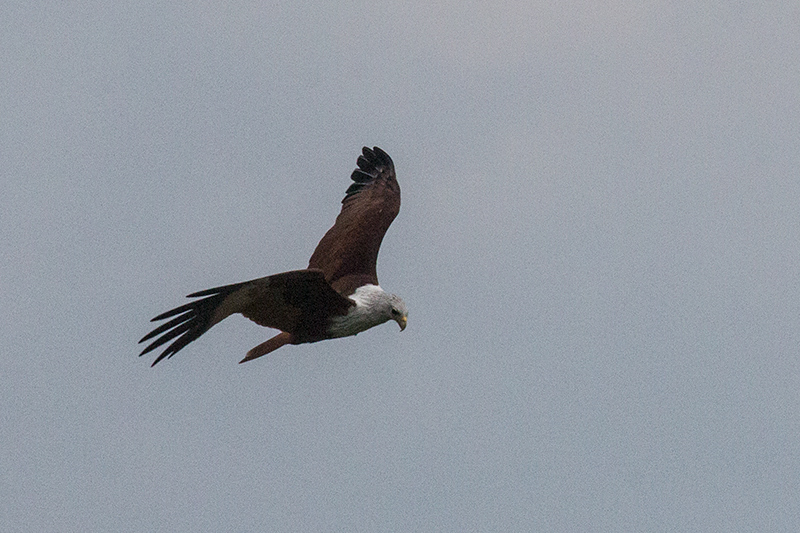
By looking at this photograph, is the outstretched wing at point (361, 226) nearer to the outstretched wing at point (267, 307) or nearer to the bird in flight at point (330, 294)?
the bird in flight at point (330, 294)

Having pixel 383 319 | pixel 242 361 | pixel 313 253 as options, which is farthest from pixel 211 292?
pixel 313 253

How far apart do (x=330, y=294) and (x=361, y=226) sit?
9.93 ft

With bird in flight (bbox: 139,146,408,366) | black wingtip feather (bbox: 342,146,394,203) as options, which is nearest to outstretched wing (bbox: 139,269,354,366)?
bird in flight (bbox: 139,146,408,366)

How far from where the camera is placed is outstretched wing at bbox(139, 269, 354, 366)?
14.4 m

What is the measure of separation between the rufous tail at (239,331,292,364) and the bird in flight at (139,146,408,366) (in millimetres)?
10

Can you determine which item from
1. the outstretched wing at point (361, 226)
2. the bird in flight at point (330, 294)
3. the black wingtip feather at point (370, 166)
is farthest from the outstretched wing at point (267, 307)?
the black wingtip feather at point (370, 166)

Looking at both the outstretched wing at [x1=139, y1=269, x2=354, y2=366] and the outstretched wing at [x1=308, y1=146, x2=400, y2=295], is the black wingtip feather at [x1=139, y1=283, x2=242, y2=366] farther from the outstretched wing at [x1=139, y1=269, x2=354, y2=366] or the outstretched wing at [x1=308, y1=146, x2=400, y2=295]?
the outstretched wing at [x1=308, y1=146, x2=400, y2=295]

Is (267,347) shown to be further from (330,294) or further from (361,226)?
(361,226)

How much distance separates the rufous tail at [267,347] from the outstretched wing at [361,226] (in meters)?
1.06

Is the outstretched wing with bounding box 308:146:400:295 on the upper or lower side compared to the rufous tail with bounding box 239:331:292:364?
upper

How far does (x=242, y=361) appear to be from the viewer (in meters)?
15.7

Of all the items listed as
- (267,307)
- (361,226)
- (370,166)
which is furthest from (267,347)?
(370,166)

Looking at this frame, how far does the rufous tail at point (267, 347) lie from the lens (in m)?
15.8

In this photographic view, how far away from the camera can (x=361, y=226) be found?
59.7ft
